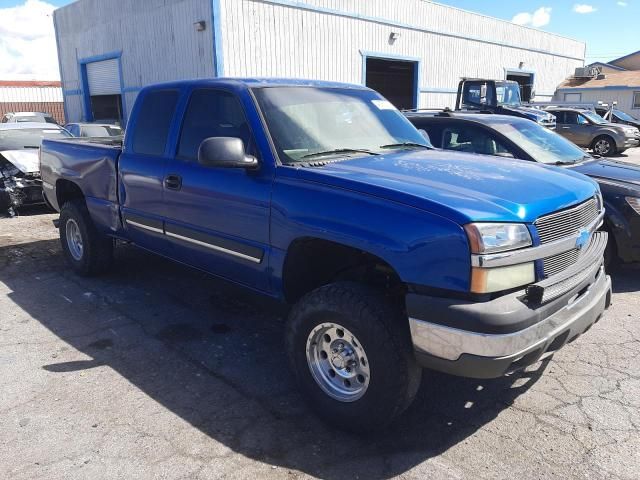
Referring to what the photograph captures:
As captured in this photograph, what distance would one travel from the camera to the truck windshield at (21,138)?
9708mm

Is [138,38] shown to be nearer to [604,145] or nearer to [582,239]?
[604,145]

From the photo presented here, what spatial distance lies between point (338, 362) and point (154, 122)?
8.81 ft

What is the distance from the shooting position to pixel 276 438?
2984 millimetres

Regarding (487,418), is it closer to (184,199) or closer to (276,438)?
(276,438)

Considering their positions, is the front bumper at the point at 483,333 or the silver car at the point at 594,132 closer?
the front bumper at the point at 483,333

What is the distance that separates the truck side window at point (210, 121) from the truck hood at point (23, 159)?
6.38 meters

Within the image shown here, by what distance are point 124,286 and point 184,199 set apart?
2040mm

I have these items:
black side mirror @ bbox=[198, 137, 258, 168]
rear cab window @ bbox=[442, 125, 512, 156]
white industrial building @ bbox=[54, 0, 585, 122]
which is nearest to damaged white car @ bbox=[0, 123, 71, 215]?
white industrial building @ bbox=[54, 0, 585, 122]

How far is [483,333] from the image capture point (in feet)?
8.00

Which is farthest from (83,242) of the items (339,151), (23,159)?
(23,159)

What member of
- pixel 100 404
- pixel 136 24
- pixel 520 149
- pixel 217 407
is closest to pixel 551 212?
pixel 217 407

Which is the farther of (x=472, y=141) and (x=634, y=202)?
(x=472, y=141)

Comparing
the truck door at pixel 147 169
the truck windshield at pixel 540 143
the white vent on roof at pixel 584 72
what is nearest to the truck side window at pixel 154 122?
the truck door at pixel 147 169

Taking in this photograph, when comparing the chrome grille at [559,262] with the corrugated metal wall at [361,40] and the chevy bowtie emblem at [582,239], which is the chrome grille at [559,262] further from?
the corrugated metal wall at [361,40]
